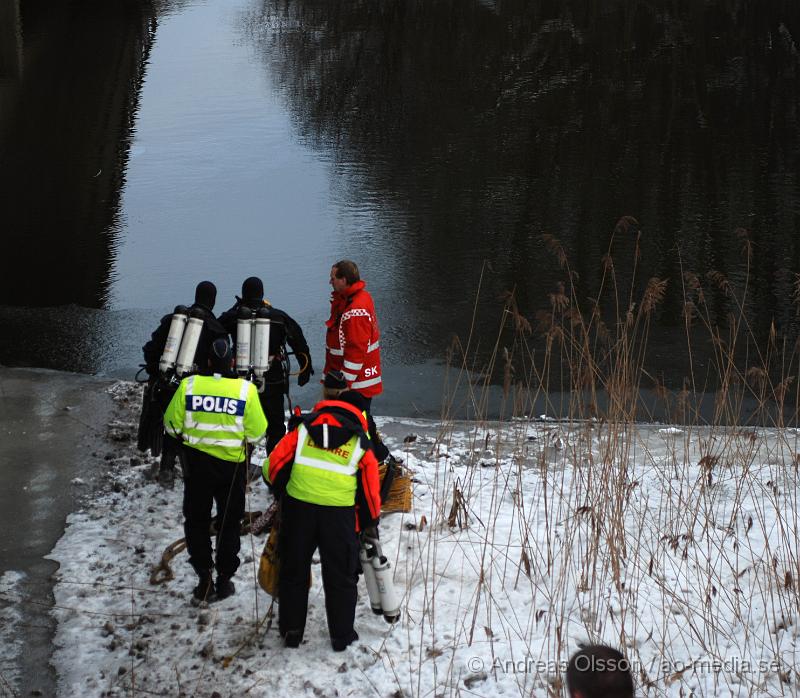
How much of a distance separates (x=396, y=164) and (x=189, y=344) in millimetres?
11380

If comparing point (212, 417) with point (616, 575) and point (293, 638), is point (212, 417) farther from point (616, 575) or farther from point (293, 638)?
point (616, 575)

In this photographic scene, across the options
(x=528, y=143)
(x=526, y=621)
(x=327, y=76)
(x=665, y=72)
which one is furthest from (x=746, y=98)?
(x=526, y=621)

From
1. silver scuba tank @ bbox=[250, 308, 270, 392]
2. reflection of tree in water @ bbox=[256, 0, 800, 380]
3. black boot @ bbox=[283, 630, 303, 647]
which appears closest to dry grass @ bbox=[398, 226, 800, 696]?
black boot @ bbox=[283, 630, 303, 647]

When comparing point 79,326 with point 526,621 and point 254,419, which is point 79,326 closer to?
point 254,419

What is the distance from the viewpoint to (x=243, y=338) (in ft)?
23.8

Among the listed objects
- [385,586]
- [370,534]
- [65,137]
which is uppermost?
[65,137]

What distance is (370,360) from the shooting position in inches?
309

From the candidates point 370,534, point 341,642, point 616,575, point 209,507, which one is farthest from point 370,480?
point 616,575

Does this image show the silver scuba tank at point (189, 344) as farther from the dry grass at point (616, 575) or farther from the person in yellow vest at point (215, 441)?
the dry grass at point (616, 575)

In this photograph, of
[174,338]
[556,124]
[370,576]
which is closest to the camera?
[370,576]

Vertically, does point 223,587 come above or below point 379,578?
below

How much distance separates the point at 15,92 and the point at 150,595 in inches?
724

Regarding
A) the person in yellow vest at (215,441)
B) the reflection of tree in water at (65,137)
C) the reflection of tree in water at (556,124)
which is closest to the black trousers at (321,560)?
the person in yellow vest at (215,441)

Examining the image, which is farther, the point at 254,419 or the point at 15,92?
the point at 15,92
